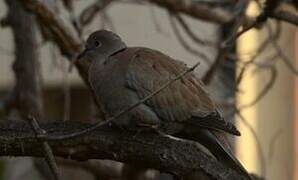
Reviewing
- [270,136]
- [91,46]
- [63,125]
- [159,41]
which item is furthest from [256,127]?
[63,125]

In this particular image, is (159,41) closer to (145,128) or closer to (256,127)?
(256,127)

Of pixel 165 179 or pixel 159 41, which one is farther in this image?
pixel 159 41

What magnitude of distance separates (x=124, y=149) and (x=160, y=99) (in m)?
0.33

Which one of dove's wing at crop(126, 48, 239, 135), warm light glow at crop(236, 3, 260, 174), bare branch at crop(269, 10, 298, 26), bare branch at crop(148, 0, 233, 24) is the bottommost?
warm light glow at crop(236, 3, 260, 174)

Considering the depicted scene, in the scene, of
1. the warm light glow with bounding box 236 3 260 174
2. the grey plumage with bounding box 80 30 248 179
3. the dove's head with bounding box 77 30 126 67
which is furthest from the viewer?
the warm light glow with bounding box 236 3 260 174

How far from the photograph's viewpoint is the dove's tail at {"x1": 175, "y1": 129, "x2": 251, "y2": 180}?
9.94ft

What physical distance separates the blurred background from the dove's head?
59cm

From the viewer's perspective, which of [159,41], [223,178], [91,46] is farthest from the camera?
[159,41]

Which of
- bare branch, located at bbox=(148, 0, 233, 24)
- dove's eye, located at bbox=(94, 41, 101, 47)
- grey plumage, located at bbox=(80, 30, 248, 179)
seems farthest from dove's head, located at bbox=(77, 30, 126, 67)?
bare branch, located at bbox=(148, 0, 233, 24)

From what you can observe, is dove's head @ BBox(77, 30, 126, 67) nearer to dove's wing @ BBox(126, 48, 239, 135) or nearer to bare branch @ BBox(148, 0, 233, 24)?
dove's wing @ BBox(126, 48, 239, 135)

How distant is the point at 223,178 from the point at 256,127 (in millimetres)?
4955

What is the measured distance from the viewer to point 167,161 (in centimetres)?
286

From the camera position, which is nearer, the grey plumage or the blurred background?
the grey plumage

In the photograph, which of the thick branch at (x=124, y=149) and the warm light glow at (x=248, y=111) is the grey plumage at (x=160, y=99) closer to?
the thick branch at (x=124, y=149)
